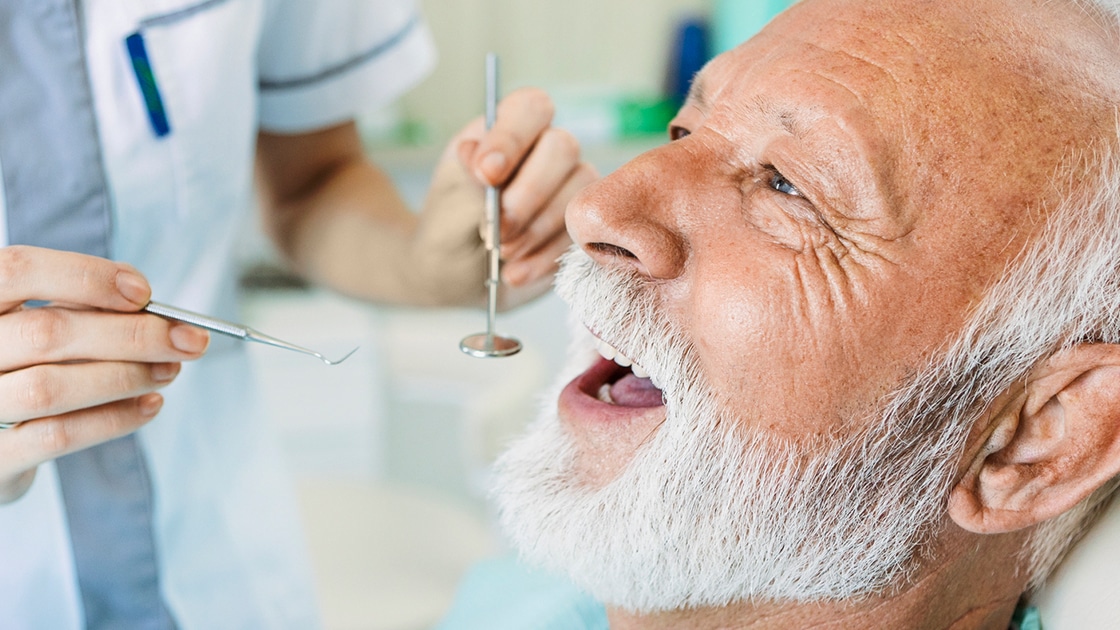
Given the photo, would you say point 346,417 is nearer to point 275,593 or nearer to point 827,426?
point 275,593

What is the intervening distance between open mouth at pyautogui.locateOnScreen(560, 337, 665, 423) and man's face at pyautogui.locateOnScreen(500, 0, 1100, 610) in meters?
0.02

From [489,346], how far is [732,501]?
35cm

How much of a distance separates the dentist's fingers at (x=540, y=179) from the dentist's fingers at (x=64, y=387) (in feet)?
1.51

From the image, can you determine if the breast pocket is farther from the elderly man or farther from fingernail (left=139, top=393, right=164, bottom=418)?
the elderly man

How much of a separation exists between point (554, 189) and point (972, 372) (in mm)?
531

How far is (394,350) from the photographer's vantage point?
2.62m

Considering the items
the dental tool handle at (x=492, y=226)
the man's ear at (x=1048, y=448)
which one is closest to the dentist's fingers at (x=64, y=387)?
the dental tool handle at (x=492, y=226)

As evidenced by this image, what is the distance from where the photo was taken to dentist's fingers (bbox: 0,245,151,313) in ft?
2.67

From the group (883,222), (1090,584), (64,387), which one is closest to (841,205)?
(883,222)

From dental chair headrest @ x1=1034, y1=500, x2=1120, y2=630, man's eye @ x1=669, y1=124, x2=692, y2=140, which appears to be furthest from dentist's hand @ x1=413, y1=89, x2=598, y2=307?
dental chair headrest @ x1=1034, y1=500, x2=1120, y2=630

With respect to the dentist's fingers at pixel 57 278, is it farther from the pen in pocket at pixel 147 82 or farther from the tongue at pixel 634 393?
the tongue at pixel 634 393

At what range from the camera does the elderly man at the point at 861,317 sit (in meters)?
0.86

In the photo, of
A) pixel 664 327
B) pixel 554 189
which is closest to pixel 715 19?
pixel 554 189

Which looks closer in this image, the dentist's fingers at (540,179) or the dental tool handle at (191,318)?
the dental tool handle at (191,318)
